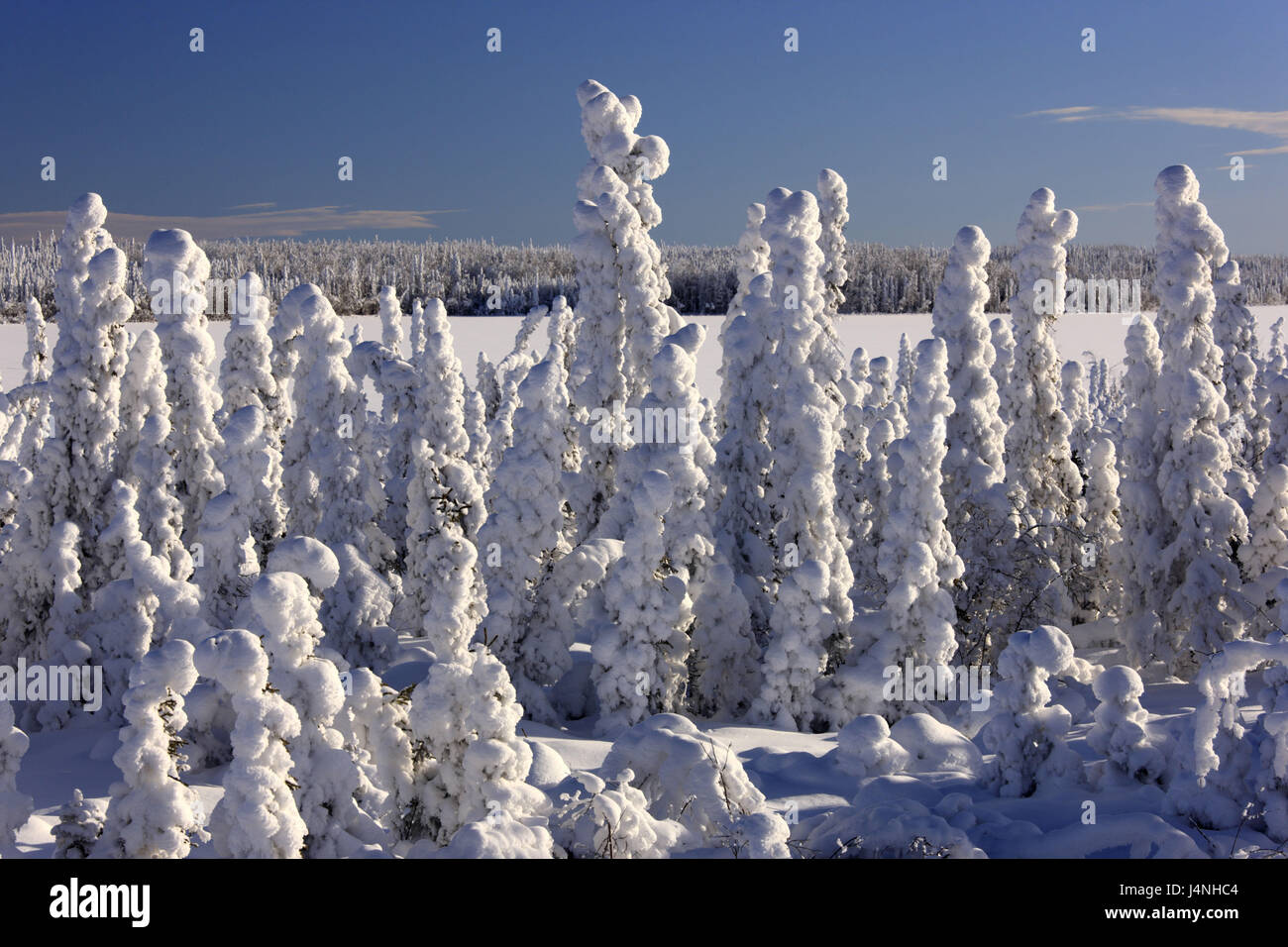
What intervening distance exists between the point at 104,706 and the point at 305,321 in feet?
18.8

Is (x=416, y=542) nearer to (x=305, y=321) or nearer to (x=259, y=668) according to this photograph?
(x=305, y=321)

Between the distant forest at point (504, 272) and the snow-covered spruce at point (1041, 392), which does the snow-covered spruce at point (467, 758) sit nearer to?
the snow-covered spruce at point (1041, 392)

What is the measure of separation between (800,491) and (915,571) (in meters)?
1.85

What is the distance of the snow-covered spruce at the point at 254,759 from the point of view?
19.7 feet

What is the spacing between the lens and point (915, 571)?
12883mm

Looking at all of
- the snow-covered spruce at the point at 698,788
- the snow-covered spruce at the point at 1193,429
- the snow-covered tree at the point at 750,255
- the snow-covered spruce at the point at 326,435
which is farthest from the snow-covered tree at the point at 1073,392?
the snow-covered spruce at the point at 326,435

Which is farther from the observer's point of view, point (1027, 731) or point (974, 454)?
point (974, 454)

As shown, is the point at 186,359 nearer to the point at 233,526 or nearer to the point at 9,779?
the point at 233,526

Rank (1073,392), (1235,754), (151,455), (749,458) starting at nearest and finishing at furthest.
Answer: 1. (1235,754)
2. (151,455)
3. (749,458)
4. (1073,392)

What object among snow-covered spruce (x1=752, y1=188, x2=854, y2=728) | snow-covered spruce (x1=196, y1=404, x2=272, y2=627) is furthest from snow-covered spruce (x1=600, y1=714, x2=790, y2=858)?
snow-covered spruce (x1=196, y1=404, x2=272, y2=627)

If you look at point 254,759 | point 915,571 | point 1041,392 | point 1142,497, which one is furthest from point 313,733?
point 1041,392

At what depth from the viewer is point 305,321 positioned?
13930 mm

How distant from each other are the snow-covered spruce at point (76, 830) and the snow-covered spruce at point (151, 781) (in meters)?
0.80
